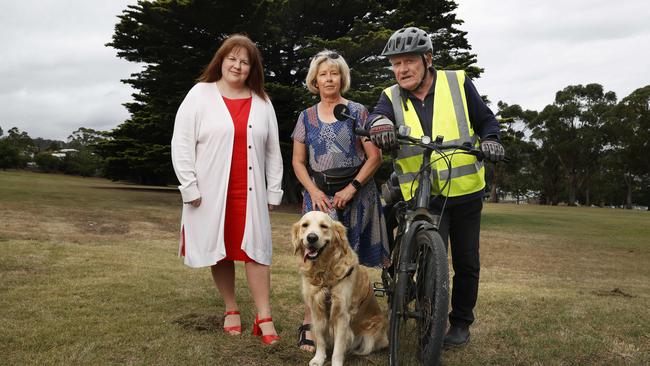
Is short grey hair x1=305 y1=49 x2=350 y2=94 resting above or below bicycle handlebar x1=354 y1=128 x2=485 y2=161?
above

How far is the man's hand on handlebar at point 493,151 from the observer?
3146 millimetres

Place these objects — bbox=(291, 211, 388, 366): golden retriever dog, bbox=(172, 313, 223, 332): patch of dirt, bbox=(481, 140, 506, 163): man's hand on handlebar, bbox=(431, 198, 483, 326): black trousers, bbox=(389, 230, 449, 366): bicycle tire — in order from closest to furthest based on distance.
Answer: bbox=(389, 230, 449, 366): bicycle tire < bbox=(481, 140, 506, 163): man's hand on handlebar < bbox=(291, 211, 388, 366): golden retriever dog < bbox=(431, 198, 483, 326): black trousers < bbox=(172, 313, 223, 332): patch of dirt

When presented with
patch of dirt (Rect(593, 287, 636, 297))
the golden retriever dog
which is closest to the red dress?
the golden retriever dog

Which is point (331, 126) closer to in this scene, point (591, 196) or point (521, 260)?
point (521, 260)

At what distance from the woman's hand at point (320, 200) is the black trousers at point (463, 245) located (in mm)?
791

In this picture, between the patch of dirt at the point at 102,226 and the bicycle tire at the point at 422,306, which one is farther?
the patch of dirt at the point at 102,226

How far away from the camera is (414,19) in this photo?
20078 mm

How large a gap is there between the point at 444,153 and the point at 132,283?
4.38 metres

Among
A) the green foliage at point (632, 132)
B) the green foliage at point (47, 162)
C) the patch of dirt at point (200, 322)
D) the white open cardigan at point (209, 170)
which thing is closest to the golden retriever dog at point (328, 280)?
the white open cardigan at point (209, 170)

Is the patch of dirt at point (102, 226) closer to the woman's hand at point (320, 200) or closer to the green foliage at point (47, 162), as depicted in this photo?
the woman's hand at point (320, 200)

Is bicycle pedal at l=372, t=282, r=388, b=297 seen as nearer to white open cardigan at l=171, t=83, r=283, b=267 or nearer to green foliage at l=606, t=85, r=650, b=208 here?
white open cardigan at l=171, t=83, r=283, b=267

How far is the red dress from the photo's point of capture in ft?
13.3

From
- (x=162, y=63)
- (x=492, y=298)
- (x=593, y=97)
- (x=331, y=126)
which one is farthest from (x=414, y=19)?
(x=593, y=97)

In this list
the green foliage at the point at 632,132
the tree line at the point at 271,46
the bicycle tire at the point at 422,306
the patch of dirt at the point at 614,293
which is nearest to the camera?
the bicycle tire at the point at 422,306
